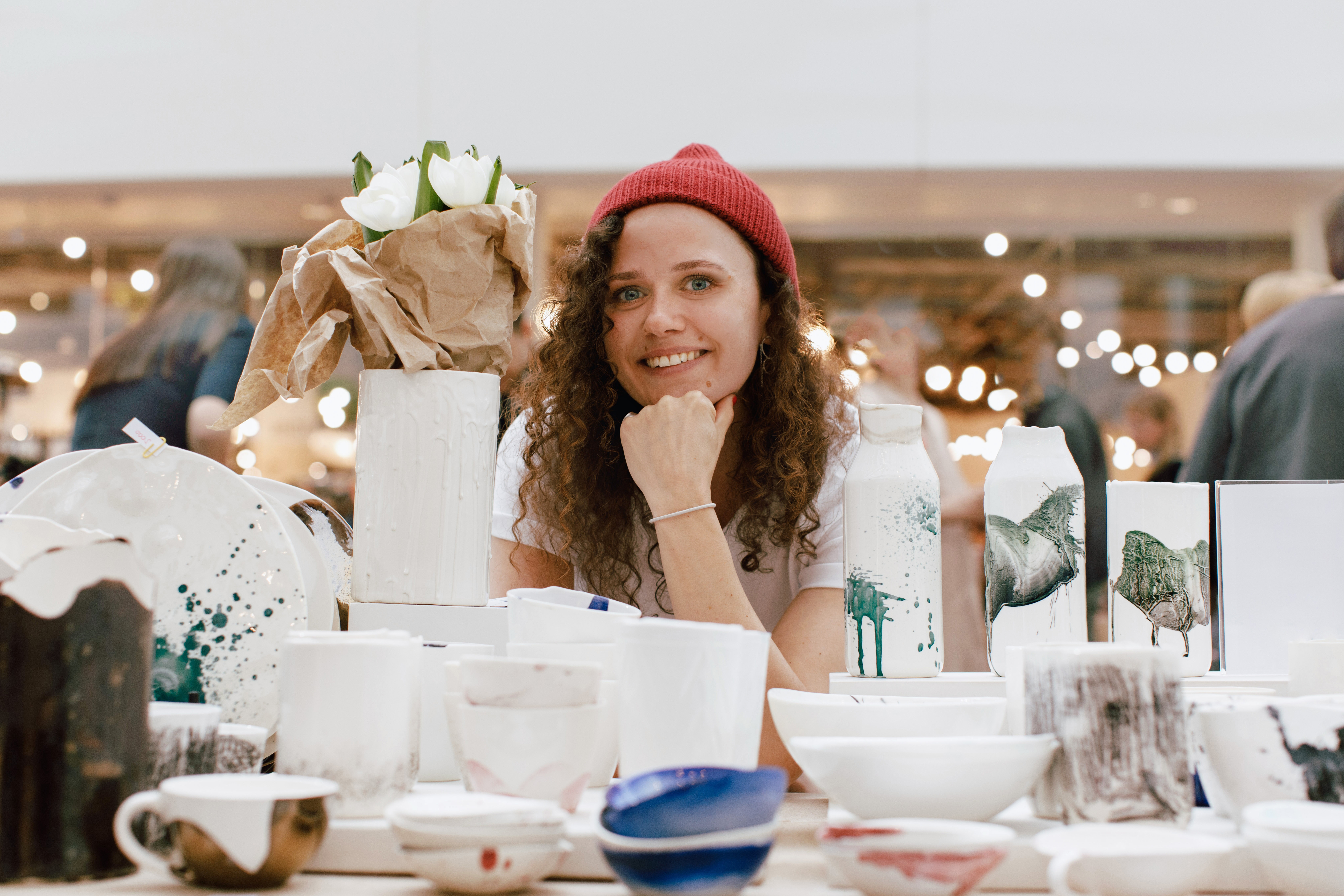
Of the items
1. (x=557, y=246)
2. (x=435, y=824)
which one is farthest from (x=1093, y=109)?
(x=435, y=824)

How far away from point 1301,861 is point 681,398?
808mm

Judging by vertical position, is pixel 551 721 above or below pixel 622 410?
below

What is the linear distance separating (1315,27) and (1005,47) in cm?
105

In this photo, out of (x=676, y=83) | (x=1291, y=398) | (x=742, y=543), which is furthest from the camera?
(x=676, y=83)

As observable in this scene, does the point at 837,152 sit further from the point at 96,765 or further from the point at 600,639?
the point at 96,765

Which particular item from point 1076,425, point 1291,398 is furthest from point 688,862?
point 1076,425

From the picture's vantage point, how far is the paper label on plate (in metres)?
0.94

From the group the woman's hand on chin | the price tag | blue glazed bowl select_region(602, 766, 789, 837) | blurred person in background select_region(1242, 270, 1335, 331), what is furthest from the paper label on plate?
blurred person in background select_region(1242, 270, 1335, 331)

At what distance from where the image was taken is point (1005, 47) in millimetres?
3709

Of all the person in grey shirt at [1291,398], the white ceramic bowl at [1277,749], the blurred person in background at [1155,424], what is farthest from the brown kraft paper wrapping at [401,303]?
the blurred person in background at [1155,424]

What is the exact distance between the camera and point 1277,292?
300 cm

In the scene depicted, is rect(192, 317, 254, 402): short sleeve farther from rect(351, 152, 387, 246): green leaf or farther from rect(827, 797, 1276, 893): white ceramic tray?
rect(827, 797, 1276, 893): white ceramic tray

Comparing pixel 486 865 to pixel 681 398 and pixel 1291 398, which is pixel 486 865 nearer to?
pixel 681 398

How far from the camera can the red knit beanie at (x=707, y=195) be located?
55.2 inches
